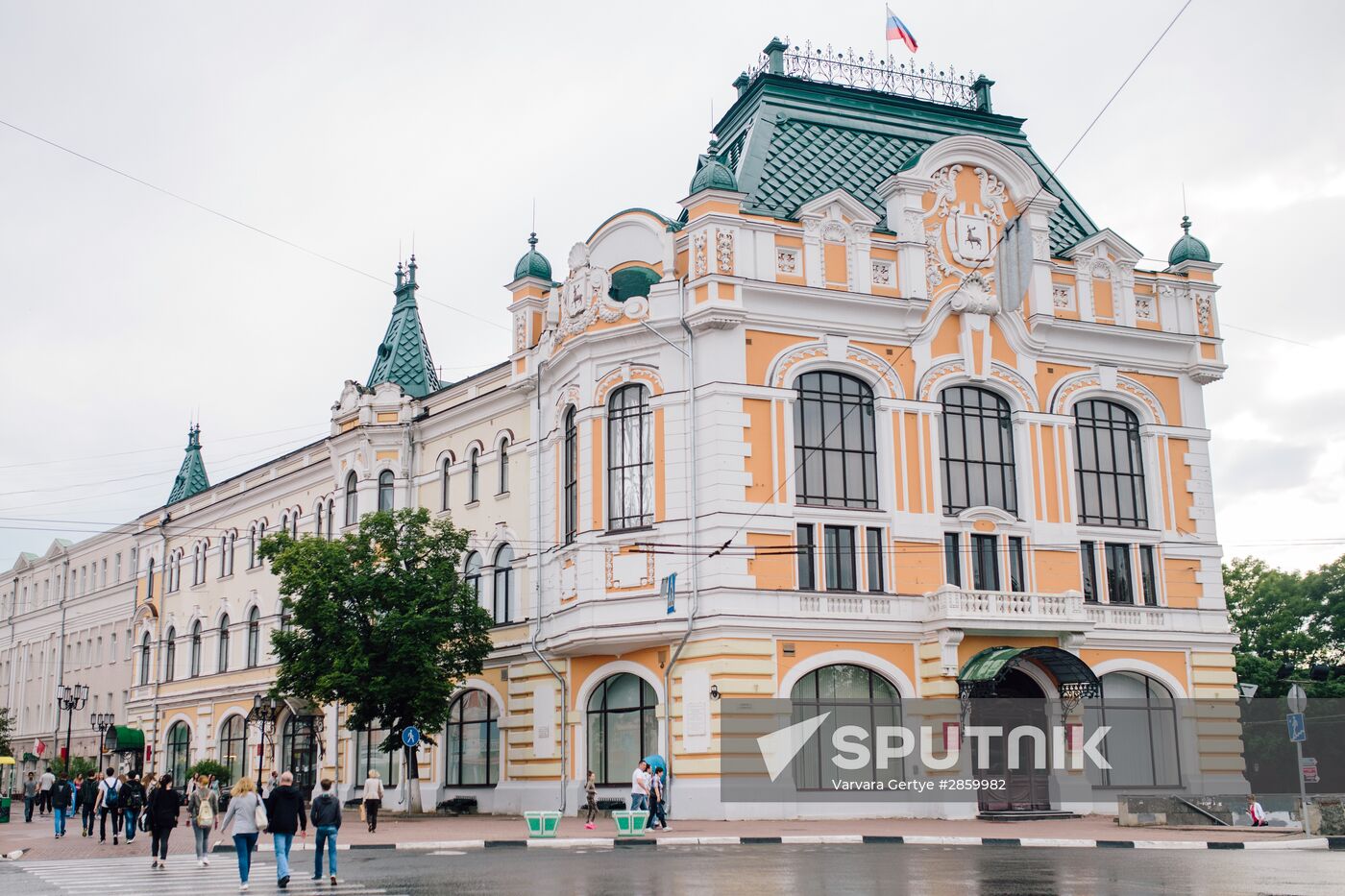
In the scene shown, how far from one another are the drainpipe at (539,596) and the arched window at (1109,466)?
1522 cm

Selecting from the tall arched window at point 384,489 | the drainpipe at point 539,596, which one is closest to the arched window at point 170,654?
the tall arched window at point 384,489

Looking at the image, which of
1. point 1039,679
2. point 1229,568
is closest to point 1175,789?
point 1039,679

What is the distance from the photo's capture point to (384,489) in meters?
51.3

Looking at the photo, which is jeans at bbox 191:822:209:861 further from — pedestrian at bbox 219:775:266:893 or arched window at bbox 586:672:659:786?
arched window at bbox 586:672:659:786

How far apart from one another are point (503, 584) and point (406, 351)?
1303 centimetres

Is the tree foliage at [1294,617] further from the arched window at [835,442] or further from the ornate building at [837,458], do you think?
the arched window at [835,442]

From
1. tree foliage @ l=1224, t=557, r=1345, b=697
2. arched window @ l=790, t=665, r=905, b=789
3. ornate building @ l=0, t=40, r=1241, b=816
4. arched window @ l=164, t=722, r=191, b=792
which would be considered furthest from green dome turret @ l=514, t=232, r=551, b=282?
tree foliage @ l=1224, t=557, r=1345, b=697

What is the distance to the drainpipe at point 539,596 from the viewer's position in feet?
130

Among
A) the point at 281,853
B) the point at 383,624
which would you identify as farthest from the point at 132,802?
the point at 281,853

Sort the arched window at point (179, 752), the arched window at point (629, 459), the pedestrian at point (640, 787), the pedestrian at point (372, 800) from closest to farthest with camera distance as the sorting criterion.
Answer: the pedestrian at point (640, 787) → the pedestrian at point (372, 800) → the arched window at point (629, 459) → the arched window at point (179, 752)

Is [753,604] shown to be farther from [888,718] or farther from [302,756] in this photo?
[302,756]

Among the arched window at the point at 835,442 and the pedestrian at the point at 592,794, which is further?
the arched window at the point at 835,442

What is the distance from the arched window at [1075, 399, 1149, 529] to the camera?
135 feet

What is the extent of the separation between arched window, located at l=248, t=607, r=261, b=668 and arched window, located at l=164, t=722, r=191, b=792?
6856 mm
